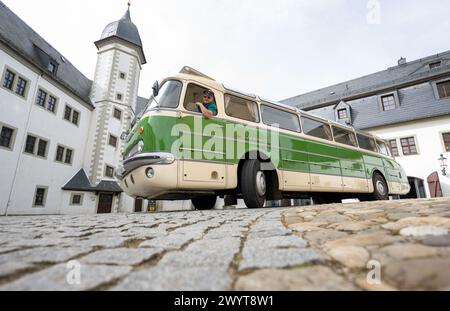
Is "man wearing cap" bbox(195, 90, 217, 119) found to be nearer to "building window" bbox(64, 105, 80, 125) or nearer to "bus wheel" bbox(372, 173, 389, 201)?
"bus wheel" bbox(372, 173, 389, 201)

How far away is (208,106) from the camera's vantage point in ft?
15.6

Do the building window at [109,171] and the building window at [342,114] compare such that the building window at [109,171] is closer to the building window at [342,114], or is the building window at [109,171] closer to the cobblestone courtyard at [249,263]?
the cobblestone courtyard at [249,263]

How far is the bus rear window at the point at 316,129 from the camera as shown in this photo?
6.35 meters

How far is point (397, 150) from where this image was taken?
16828 millimetres

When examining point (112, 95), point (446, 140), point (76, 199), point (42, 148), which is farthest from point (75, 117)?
point (446, 140)

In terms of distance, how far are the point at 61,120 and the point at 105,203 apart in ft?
22.4

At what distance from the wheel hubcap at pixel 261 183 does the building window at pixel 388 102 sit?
718 inches

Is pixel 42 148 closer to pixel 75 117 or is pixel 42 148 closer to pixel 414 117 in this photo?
pixel 75 117

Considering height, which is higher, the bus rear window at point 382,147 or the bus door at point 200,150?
the bus rear window at point 382,147

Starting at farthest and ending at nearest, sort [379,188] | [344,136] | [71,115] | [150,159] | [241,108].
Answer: [71,115] < [379,188] < [344,136] < [241,108] < [150,159]

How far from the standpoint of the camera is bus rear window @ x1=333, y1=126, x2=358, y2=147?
23.6 ft

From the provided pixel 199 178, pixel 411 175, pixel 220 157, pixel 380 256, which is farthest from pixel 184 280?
pixel 411 175

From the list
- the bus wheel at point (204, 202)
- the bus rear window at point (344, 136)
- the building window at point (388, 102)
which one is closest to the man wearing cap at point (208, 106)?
the bus wheel at point (204, 202)

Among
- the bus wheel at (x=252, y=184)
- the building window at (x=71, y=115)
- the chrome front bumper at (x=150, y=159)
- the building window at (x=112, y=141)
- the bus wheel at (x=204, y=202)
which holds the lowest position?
the bus wheel at (x=204, y=202)
